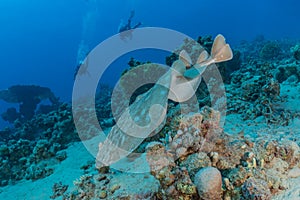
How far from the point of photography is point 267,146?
332cm

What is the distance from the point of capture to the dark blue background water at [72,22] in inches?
3046

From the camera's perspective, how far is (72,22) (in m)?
121

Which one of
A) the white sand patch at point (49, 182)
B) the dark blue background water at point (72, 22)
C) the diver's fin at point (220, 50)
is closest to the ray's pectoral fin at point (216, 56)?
the diver's fin at point (220, 50)

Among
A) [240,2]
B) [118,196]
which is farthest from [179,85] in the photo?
[240,2]

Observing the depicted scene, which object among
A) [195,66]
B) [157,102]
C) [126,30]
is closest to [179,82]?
[195,66]

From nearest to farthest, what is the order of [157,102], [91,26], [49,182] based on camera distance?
[157,102] → [49,182] → [91,26]

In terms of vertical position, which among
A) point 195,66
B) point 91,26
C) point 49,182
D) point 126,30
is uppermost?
point 91,26

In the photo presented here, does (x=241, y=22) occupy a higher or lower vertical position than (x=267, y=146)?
higher

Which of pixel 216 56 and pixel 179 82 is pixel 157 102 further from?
pixel 216 56

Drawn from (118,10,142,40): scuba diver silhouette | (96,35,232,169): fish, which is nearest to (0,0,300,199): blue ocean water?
(118,10,142,40): scuba diver silhouette

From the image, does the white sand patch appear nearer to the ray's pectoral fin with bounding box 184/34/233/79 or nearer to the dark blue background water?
the ray's pectoral fin with bounding box 184/34/233/79

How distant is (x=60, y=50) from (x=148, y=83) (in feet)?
323

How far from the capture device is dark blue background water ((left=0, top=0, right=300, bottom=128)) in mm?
77375

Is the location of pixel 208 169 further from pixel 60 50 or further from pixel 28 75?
pixel 60 50
